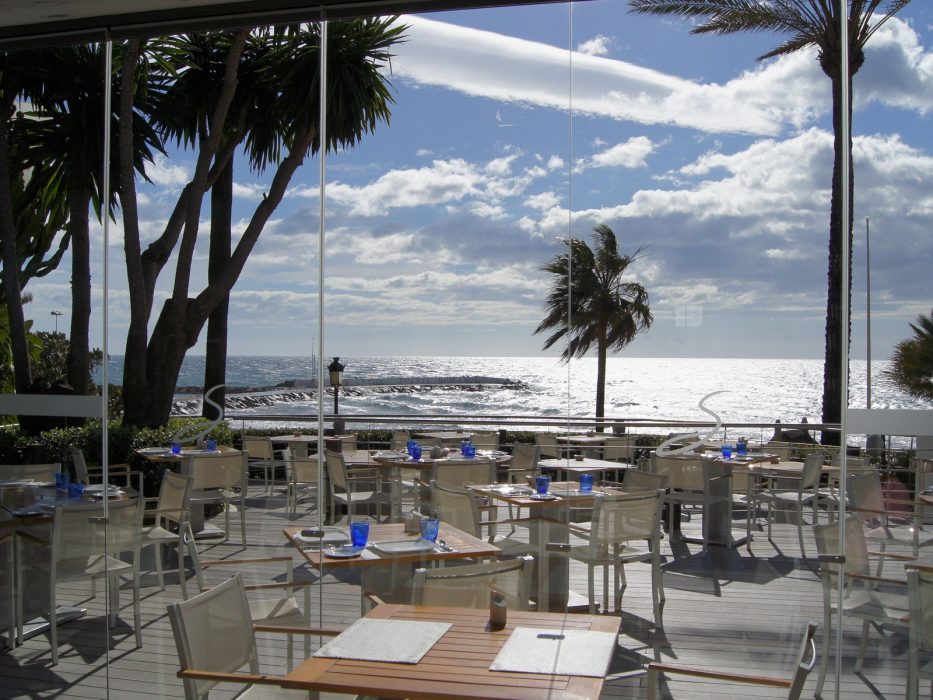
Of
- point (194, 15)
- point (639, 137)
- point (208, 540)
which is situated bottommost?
point (208, 540)

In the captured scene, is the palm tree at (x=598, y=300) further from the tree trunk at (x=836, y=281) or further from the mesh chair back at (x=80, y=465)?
the mesh chair back at (x=80, y=465)

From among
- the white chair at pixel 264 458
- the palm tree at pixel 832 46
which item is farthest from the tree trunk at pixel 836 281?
the white chair at pixel 264 458

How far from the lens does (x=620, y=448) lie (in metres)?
3.71

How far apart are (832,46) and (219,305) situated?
3.19 meters

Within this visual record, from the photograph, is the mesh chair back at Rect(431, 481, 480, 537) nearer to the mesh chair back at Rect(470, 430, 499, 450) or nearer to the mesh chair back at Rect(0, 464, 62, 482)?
the mesh chair back at Rect(470, 430, 499, 450)

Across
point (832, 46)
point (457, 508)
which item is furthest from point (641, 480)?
point (832, 46)

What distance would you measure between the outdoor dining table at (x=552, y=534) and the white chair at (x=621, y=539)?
6 centimetres

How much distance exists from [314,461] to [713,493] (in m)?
1.89

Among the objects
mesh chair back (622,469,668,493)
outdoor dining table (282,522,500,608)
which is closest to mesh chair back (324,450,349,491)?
outdoor dining table (282,522,500,608)

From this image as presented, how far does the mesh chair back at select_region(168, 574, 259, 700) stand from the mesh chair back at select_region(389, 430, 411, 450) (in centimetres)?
109

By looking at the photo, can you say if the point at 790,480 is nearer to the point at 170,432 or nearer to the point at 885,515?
the point at 885,515

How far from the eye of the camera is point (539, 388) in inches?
151

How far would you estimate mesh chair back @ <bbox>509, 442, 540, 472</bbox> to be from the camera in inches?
149

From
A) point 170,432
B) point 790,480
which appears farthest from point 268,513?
point 790,480
